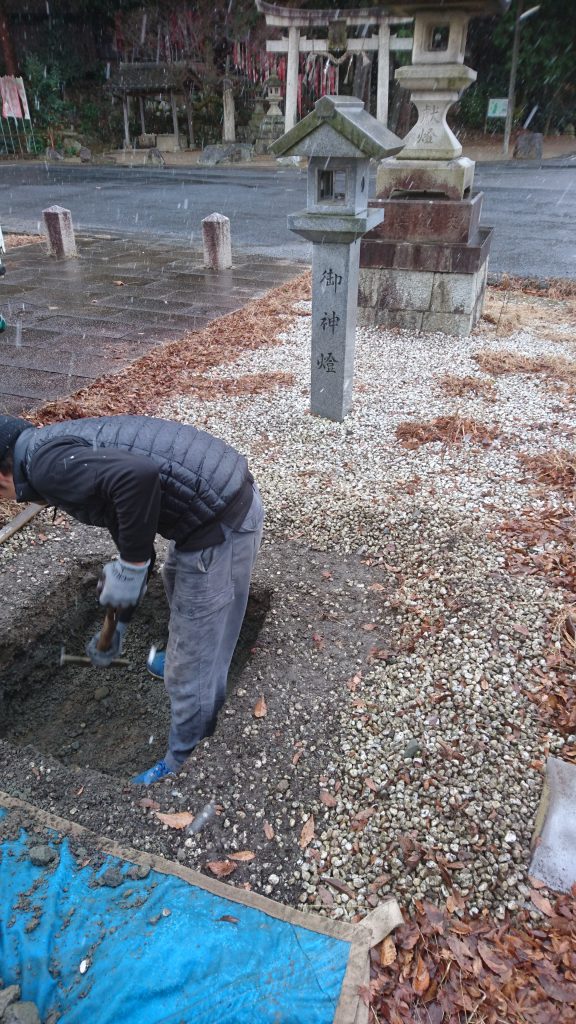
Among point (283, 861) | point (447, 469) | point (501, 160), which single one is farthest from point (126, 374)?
point (501, 160)

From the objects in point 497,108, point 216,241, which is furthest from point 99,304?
point 497,108

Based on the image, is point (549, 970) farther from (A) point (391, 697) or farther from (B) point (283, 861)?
(A) point (391, 697)

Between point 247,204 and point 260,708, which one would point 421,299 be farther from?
point 247,204

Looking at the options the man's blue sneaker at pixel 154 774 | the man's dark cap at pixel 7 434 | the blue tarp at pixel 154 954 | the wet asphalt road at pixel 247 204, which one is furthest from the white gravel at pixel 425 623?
the wet asphalt road at pixel 247 204

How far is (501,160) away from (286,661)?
2501cm

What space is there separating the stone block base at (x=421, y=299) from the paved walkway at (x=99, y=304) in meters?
1.89

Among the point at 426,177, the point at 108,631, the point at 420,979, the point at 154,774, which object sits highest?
the point at 426,177

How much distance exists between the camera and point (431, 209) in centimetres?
692

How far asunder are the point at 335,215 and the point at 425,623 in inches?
122

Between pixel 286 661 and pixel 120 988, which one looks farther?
pixel 286 661

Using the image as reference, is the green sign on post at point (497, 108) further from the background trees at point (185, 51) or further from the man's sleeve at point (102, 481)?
the man's sleeve at point (102, 481)

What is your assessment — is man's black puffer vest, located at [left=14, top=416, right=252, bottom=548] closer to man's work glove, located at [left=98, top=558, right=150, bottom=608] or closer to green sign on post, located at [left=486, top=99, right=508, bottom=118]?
man's work glove, located at [left=98, top=558, right=150, bottom=608]

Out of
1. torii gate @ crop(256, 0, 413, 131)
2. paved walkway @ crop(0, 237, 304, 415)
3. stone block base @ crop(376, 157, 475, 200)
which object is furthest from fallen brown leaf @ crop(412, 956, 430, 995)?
torii gate @ crop(256, 0, 413, 131)

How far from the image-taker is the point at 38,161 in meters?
27.1
